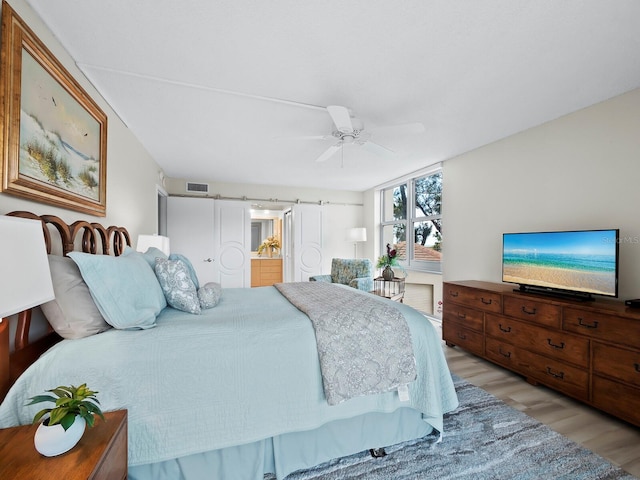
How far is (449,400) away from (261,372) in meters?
1.22

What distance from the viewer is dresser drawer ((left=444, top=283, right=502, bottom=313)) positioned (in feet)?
9.30

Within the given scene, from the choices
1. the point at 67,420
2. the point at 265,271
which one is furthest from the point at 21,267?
the point at 265,271

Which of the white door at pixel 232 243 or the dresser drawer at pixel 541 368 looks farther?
the white door at pixel 232 243

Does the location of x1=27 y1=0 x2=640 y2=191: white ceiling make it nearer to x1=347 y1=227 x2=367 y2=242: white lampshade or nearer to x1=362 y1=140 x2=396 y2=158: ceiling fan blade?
x1=362 y1=140 x2=396 y2=158: ceiling fan blade

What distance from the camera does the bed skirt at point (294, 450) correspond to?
1374 millimetres

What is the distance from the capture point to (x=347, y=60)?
1.88 m

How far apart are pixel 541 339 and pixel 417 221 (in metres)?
2.75

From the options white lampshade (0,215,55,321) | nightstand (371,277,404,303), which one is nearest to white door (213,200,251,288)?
nightstand (371,277,404,303)

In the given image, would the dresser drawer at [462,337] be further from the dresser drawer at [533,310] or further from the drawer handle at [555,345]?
the drawer handle at [555,345]

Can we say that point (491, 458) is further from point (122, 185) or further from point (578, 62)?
point (122, 185)

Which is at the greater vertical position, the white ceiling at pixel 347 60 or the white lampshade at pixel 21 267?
the white ceiling at pixel 347 60

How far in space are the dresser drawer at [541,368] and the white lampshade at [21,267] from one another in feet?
10.6

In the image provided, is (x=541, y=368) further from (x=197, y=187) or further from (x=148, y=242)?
(x=197, y=187)

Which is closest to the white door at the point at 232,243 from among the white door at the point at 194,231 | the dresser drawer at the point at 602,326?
the white door at the point at 194,231
